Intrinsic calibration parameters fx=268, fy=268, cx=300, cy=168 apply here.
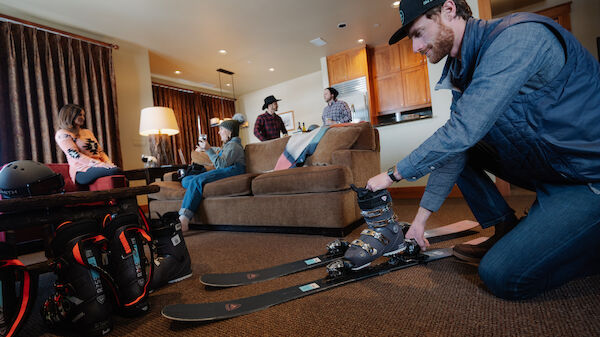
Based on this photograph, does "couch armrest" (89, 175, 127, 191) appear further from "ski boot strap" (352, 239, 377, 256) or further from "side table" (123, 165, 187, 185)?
"ski boot strap" (352, 239, 377, 256)

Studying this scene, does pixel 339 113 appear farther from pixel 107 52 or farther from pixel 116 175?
pixel 107 52

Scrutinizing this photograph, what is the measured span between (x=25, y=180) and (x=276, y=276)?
1.28 m

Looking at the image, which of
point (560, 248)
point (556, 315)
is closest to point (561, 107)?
point (560, 248)

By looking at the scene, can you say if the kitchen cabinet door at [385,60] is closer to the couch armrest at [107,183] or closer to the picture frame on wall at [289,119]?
the picture frame on wall at [289,119]

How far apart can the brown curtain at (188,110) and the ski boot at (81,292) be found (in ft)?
18.7

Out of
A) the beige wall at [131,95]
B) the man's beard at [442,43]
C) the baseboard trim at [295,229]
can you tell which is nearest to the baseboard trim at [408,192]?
the baseboard trim at [295,229]

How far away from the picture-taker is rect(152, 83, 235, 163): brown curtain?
617 centimetres

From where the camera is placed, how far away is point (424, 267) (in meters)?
1.10

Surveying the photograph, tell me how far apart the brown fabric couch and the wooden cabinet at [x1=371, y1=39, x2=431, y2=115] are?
3420 mm

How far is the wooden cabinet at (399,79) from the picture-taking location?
517 cm

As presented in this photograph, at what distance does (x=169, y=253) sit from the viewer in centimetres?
127

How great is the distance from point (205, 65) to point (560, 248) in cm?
594

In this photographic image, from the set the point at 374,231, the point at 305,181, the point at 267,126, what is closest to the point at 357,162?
the point at 305,181

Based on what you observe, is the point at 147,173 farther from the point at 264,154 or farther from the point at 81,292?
the point at 81,292
